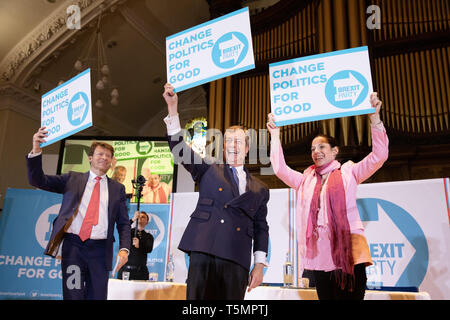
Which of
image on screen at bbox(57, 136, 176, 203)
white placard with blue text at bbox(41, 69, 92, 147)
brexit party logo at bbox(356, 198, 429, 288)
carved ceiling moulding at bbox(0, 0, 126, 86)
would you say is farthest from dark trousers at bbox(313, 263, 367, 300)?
carved ceiling moulding at bbox(0, 0, 126, 86)

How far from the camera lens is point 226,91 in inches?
229

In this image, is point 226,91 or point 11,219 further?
point 226,91

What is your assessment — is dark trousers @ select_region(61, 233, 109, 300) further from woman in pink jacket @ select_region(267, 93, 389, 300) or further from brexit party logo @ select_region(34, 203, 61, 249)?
brexit party logo @ select_region(34, 203, 61, 249)

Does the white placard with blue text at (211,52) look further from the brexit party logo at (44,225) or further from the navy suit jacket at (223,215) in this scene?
the brexit party logo at (44,225)

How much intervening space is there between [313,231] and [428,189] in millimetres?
1895

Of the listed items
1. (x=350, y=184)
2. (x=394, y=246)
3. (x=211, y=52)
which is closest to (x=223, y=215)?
(x=350, y=184)

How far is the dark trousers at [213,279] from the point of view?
5.78 ft

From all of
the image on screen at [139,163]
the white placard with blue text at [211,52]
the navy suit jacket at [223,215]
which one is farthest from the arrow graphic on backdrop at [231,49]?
the image on screen at [139,163]

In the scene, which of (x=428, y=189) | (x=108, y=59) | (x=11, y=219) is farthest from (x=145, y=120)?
(x=428, y=189)

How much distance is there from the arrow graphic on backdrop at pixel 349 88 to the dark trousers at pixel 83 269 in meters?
1.81

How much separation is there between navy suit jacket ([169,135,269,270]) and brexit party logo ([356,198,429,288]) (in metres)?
1.92

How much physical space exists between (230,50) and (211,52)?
0.47 ft

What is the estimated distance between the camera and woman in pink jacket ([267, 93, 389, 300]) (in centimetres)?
209
